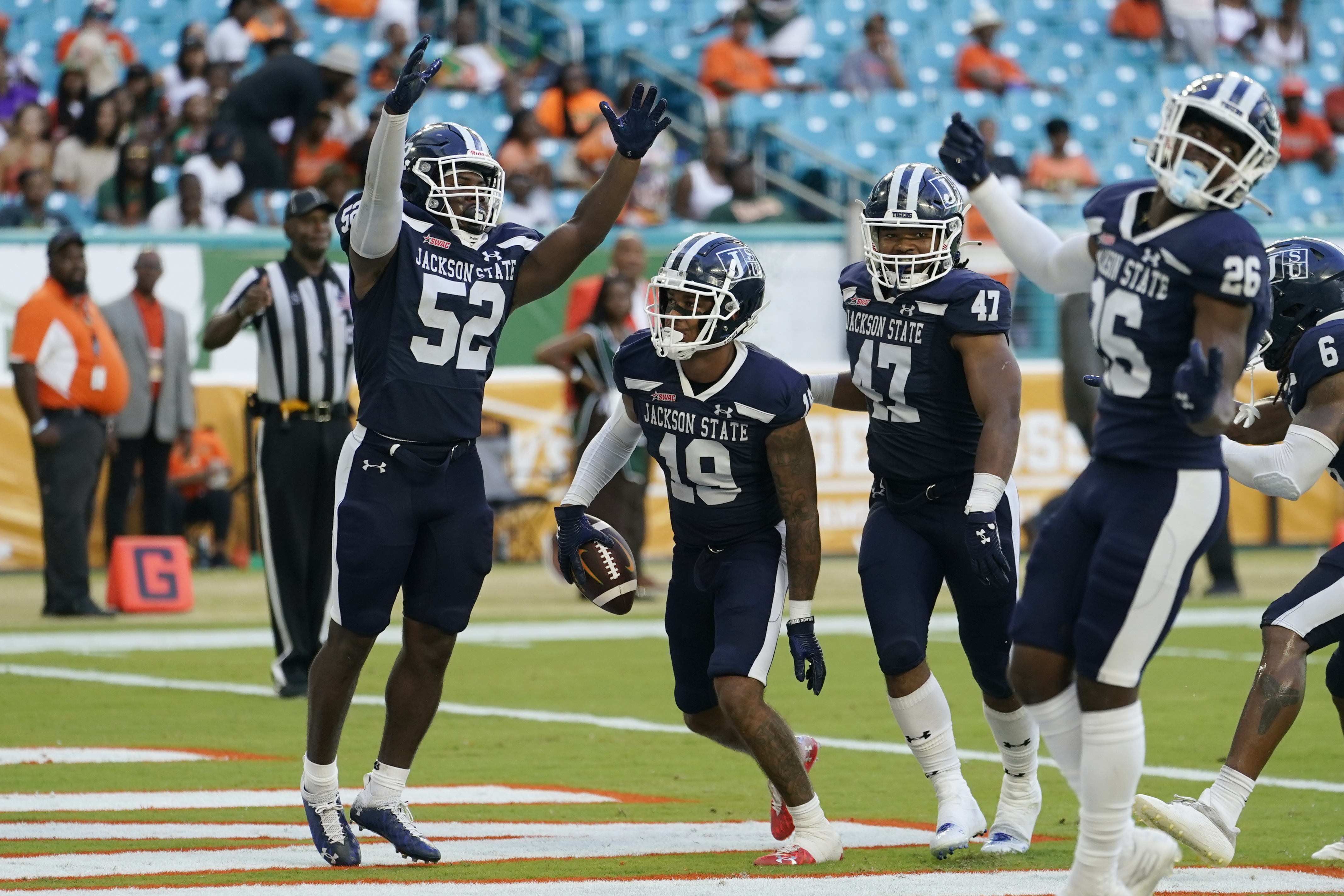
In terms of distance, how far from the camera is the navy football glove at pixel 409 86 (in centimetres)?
479

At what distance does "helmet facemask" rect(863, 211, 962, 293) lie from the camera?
5168 millimetres

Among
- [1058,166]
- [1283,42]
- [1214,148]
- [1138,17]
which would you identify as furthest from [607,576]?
[1283,42]

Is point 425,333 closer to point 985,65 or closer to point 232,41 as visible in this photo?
point 232,41

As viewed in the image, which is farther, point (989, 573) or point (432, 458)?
point (432, 458)

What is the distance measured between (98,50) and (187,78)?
727 millimetres

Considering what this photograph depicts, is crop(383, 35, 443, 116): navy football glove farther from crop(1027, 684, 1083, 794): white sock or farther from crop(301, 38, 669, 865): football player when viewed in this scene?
crop(1027, 684, 1083, 794): white sock

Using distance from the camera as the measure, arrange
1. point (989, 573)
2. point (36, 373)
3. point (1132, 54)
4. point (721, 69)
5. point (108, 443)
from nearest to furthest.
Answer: point (989, 573), point (36, 373), point (108, 443), point (721, 69), point (1132, 54)

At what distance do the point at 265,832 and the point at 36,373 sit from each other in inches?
234

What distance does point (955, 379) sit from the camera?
521 cm

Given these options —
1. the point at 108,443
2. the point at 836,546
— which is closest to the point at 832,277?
the point at 836,546

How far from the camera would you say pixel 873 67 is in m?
18.5

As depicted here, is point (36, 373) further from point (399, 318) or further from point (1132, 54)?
point (1132, 54)

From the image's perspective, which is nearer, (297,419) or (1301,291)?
(1301,291)

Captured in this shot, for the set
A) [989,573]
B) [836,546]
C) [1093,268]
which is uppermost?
[1093,268]
